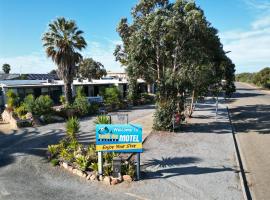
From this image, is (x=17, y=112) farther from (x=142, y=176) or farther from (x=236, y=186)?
(x=236, y=186)

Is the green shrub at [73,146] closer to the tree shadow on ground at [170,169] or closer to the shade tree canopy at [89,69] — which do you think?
the tree shadow on ground at [170,169]

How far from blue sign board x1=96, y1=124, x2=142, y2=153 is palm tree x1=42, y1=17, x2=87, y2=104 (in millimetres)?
17362

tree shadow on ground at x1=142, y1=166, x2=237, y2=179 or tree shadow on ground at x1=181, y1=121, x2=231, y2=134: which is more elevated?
tree shadow on ground at x1=181, y1=121, x2=231, y2=134

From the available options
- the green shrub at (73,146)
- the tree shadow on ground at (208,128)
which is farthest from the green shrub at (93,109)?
the green shrub at (73,146)

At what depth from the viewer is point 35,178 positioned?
10367 mm

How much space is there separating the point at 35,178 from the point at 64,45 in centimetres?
1822

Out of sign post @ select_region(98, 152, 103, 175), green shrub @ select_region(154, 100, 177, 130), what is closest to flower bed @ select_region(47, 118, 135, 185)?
sign post @ select_region(98, 152, 103, 175)

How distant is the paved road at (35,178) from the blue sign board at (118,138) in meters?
1.43

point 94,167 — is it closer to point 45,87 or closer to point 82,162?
point 82,162

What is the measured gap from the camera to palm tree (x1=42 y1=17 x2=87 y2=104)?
86.7 feet

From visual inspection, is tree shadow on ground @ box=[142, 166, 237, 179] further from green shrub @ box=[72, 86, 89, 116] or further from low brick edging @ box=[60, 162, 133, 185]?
green shrub @ box=[72, 86, 89, 116]

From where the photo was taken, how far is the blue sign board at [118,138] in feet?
33.5

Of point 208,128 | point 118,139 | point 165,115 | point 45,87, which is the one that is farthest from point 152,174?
point 45,87

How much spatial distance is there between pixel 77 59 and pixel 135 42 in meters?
10.2
